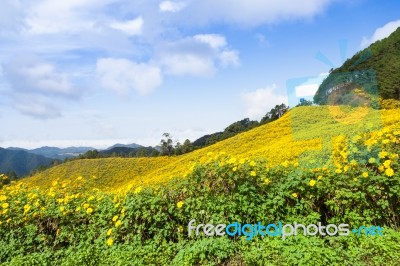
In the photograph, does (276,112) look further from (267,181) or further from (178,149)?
(267,181)

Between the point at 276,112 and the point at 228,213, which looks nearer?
the point at 228,213

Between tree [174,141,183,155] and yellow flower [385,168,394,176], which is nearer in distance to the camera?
yellow flower [385,168,394,176]

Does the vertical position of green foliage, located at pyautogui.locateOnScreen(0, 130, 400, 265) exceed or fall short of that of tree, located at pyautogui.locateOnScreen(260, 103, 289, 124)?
it falls short

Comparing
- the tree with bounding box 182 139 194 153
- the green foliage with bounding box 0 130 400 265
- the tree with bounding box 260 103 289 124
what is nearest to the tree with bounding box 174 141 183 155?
the tree with bounding box 182 139 194 153

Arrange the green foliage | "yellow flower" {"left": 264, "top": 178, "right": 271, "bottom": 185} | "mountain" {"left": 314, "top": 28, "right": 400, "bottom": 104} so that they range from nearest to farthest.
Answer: the green foliage, "yellow flower" {"left": 264, "top": 178, "right": 271, "bottom": 185}, "mountain" {"left": 314, "top": 28, "right": 400, "bottom": 104}

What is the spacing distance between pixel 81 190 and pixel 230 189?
120 inches

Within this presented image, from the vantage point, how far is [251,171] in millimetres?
5184

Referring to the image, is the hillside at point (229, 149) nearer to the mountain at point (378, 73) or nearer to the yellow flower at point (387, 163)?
the mountain at point (378, 73)

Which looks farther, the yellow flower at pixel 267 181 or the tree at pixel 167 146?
the tree at pixel 167 146

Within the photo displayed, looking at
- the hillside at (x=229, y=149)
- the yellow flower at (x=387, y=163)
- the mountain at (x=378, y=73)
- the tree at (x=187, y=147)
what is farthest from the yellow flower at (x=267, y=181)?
the tree at (x=187, y=147)

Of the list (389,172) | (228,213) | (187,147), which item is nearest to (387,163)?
(389,172)

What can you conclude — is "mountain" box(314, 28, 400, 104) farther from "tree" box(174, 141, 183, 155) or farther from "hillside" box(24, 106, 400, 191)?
"tree" box(174, 141, 183, 155)

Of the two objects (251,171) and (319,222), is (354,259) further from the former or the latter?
(251,171)

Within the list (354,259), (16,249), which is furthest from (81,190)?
(354,259)
